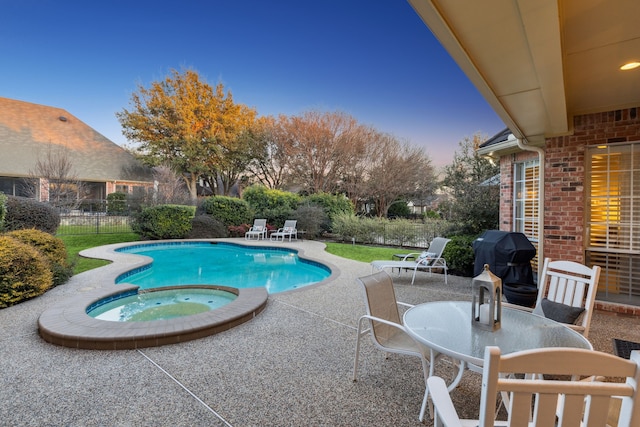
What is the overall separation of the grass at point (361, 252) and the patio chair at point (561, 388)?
845 cm

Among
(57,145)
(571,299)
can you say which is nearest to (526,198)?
(571,299)

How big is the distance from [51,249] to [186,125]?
17.4m

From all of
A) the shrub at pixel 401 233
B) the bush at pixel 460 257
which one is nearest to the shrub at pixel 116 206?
the shrub at pixel 401 233

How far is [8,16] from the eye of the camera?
1400 cm

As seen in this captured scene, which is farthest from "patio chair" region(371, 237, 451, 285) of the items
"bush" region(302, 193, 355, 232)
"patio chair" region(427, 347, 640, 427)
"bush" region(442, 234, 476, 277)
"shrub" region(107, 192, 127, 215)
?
"shrub" region(107, 192, 127, 215)

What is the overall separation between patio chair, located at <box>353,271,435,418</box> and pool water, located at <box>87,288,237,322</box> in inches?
133

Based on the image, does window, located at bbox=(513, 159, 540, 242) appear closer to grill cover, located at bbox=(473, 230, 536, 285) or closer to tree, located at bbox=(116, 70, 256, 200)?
grill cover, located at bbox=(473, 230, 536, 285)

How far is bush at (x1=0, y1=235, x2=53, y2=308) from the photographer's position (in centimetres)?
470

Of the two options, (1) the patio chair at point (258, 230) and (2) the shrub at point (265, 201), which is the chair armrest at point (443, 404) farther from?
(2) the shrub at point (265, 201)

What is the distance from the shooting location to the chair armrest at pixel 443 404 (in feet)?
4.38

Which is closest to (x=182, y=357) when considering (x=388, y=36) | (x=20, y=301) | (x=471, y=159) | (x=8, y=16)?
(x=20, y=301)

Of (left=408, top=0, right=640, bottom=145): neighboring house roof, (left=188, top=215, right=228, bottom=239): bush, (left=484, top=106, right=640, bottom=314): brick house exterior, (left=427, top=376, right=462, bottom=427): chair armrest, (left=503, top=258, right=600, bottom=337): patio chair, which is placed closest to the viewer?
(left=427, top=376, right=462, bottom=427): chair armrest

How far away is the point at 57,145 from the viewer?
66.8 ft

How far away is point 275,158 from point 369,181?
6.80 m
